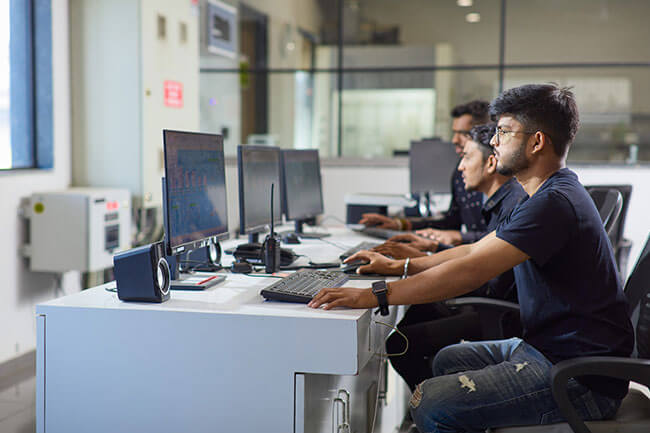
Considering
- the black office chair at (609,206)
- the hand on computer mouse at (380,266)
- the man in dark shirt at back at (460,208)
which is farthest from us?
the man in dark shirt at back at (460,208)

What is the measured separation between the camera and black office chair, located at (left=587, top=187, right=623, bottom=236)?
8.23ft

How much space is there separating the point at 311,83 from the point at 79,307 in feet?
19.6

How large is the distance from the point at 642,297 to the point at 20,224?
127 inches

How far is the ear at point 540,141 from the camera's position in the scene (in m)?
1.81

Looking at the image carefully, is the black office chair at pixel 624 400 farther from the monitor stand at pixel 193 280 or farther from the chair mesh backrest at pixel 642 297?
the monitor stand at pixel 193 280

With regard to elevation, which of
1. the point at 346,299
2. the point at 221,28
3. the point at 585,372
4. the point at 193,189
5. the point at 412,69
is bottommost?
the point at 585,372

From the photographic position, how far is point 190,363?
1757 millimetres

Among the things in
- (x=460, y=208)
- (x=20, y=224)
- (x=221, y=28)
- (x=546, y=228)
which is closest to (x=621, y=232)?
(x=460, y=208)

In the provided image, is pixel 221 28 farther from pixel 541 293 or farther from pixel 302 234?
pixel 541 293

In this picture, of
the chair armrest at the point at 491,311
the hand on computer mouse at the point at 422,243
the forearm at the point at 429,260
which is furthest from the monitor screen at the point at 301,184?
the chair armrest at the point at 491,311

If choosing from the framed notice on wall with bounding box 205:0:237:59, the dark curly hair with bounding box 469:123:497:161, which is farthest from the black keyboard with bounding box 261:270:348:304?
the framed notice on wall with bounding box 205:0:237:59

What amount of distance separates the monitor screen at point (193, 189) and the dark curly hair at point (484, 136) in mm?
1039

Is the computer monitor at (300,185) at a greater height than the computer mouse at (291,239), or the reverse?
the computer monitor at (300,185)

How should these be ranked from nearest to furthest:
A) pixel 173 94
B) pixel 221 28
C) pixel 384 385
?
pixel 384 385
pixel 173 94
pixel 221 28
